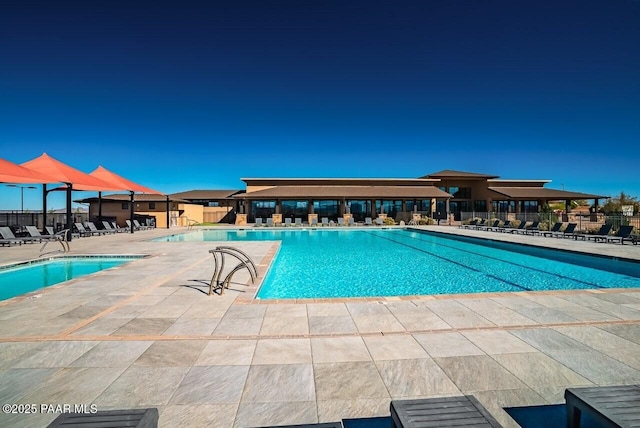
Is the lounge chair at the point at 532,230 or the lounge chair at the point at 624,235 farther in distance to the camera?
the lounge chair at the point at 532,230

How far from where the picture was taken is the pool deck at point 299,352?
8.71 feet

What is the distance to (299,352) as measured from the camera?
3.56m

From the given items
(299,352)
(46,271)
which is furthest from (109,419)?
(46,271)

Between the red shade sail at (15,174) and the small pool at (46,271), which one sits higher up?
the red shade sail at (15,174)

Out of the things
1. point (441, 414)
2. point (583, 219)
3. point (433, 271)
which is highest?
point (583, 219)

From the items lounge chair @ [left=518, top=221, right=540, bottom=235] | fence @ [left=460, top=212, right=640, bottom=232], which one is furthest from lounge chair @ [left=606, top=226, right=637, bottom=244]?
lounge chair @ [left=518, top=221, right=540, bottom=235]

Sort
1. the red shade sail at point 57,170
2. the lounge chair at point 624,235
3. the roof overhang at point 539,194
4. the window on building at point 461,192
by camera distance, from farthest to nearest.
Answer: the window on building at point 461,192, the roof overhang at point 539,194, the lounge chair at point 624,235, the red shade sail at point 57,170

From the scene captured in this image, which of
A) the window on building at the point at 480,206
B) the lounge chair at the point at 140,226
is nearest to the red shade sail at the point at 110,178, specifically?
the lounge chair at the point at 140,226

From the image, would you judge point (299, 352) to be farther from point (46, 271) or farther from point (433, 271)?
point (46, 271)

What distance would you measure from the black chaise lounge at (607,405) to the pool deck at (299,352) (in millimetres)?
462

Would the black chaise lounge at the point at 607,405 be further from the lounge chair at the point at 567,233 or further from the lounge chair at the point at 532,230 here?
the lounge chair at the point at 532,230

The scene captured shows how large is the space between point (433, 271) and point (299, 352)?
7.73 metres

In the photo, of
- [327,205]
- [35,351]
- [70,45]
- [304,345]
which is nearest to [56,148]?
[70,45]

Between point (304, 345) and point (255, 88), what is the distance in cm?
2335
